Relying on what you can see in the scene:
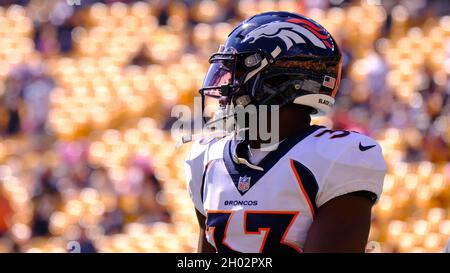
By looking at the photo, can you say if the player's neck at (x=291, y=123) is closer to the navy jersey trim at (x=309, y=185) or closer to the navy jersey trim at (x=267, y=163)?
the navy jersey trim at (x=267, y=163)

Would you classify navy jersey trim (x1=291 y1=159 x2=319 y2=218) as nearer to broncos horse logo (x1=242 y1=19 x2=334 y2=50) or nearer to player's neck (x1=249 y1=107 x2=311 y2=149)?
player's neck (x1=249 y1=107 x2=311 y2=149)

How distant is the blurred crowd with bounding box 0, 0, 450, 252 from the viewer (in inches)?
341

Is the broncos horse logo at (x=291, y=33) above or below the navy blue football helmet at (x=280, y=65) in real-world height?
above

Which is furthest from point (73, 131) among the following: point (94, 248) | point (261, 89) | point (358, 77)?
point (261, 89)

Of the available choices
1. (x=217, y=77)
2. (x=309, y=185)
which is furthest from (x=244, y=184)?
(x=217, y=77)

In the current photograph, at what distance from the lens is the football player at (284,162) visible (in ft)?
8.59

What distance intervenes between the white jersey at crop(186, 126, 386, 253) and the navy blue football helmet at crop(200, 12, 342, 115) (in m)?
0.13

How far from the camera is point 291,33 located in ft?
9.31

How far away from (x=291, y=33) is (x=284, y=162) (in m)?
0.38

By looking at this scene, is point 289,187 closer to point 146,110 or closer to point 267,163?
point 267,163

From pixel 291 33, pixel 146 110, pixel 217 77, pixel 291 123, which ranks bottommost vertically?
pixel 146 110

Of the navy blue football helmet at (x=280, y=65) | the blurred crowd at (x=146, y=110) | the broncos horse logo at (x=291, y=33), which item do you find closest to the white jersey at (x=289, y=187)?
the navy blue football helmet at (x=280, y=65)

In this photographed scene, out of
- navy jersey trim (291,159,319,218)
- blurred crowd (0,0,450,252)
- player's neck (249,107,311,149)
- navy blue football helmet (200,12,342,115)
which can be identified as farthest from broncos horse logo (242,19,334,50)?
blurred crowd (0,0,450,252)

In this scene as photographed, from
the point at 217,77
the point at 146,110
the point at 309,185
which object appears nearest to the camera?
the point at 309,185
